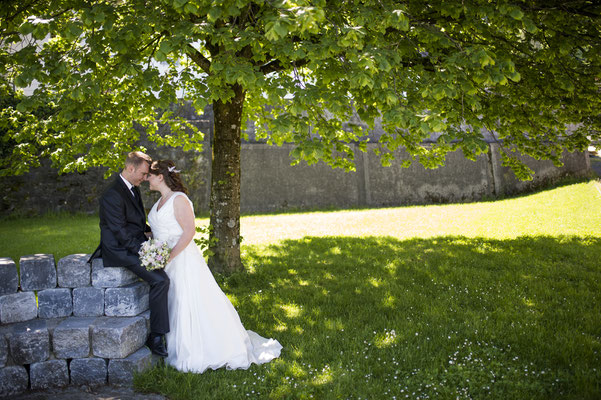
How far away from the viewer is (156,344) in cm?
461

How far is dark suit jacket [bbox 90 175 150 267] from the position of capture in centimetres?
438

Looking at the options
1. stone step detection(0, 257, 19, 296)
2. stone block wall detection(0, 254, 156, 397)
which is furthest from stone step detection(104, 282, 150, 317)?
stone step detection(0, 257, 19, 296)

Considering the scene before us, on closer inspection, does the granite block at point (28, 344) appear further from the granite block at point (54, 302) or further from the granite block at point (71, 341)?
the granite block at point (54, 302)

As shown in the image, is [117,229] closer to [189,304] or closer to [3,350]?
[189,304]

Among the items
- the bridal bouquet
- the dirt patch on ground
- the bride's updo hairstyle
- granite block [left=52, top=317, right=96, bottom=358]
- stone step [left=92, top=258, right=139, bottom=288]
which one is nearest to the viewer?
the dirt patch on ground

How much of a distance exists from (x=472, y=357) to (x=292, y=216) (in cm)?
1183

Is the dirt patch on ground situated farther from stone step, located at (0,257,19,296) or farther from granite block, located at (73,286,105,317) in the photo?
stone step, located at (0,257,19,296)

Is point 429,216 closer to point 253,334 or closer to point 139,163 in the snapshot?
point 253,334

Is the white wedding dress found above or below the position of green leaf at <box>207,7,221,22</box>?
below

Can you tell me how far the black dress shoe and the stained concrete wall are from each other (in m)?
12.2

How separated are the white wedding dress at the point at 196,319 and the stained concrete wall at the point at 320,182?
11987 mm

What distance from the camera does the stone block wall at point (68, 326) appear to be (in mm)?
4164

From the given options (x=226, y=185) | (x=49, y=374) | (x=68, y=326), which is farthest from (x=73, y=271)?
(x=226, y=185)

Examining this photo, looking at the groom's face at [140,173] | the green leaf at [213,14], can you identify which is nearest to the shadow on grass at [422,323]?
the groom's face at [140,173]
